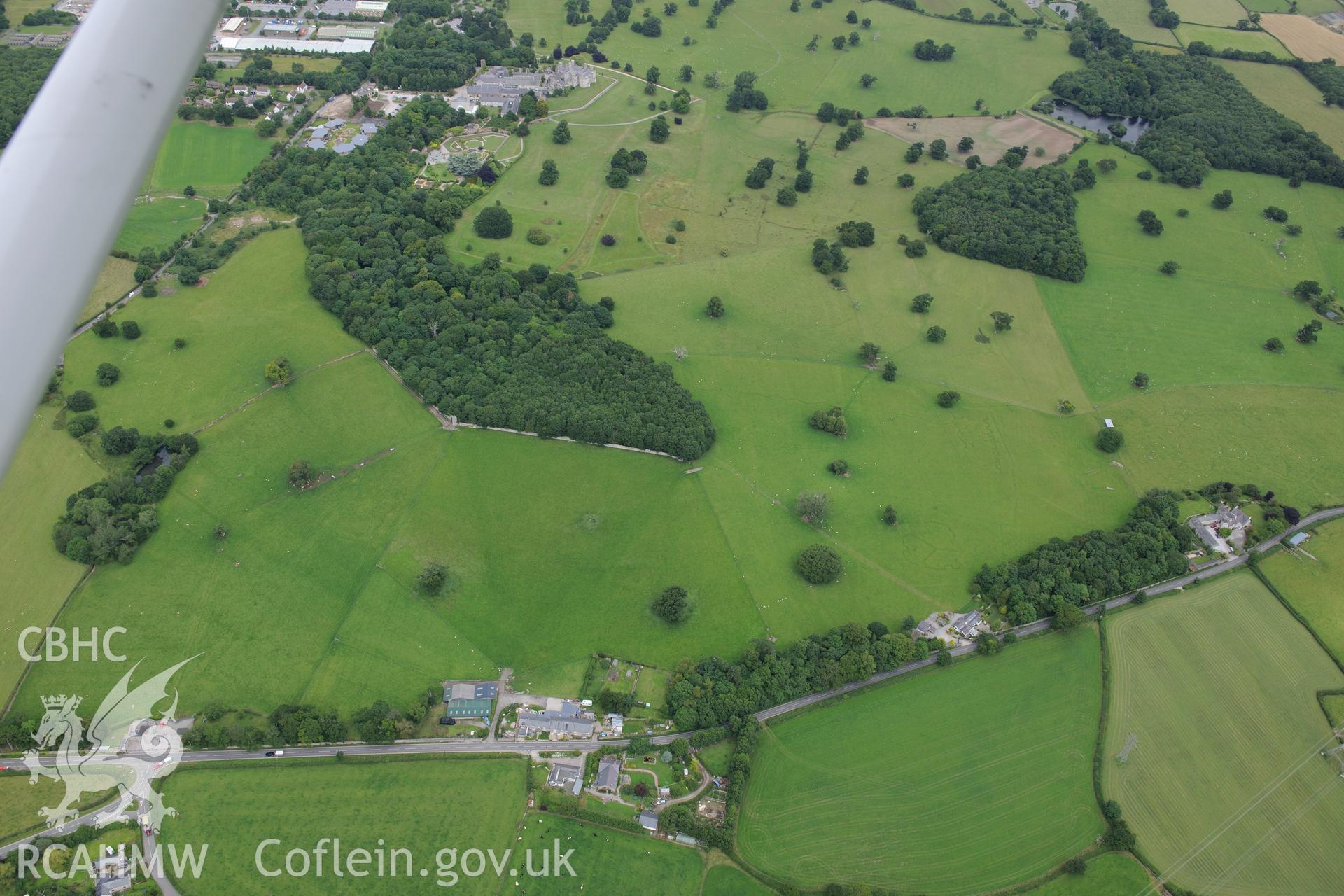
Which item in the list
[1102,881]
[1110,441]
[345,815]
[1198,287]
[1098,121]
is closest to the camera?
[1102,881]

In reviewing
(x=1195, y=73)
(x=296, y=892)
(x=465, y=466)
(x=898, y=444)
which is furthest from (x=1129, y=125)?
(x=296, y=892)

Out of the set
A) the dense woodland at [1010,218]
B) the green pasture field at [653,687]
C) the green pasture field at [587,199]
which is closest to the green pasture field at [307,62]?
the green pasture field at [587,199]

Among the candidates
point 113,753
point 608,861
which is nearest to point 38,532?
point 113,753

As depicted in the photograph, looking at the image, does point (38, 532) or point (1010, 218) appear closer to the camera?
point (38, 532)

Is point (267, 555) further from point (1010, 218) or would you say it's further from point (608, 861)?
point (1010, 218)

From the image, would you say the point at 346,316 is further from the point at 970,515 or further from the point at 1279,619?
the point at 1279,619

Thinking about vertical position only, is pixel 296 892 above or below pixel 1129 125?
below
